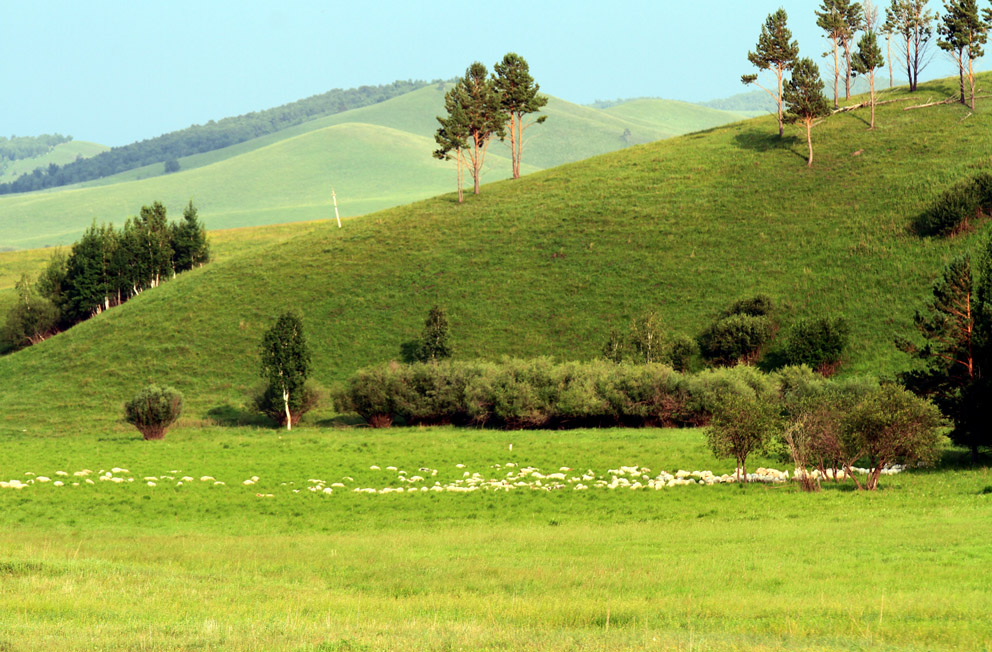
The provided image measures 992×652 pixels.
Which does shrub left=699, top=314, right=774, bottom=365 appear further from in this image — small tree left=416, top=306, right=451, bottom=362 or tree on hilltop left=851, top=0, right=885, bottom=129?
tree on hilltop left=851, top=0, right=885, bottom=129

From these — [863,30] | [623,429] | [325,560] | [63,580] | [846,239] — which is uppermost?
[863,30]

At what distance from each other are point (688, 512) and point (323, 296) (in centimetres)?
6250

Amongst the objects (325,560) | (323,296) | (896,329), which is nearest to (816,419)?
(325,560)

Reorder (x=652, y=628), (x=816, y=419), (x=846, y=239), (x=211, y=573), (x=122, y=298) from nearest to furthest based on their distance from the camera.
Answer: (x=652, y=628) → (x=211, y=573) → (x=816, y=419) → (x=846, y=239) → (x=122, y=298)

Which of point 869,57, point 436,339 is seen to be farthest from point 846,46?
point 436,339

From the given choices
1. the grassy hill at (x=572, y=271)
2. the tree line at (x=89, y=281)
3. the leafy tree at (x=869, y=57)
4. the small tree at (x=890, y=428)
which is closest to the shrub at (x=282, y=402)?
the grassy hill at (x=572, y=271)

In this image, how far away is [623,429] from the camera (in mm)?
57188

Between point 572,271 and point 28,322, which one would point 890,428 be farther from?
point 28,322

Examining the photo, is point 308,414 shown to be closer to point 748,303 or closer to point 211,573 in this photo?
point 748,303

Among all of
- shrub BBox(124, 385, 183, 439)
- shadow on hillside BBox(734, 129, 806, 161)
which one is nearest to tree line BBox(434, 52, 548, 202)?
shadow on hillside BBox(734, 129, 806, 161)

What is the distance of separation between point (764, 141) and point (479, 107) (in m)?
35.9

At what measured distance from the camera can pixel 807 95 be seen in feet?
320

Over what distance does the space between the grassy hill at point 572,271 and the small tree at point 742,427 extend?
29.0 metres

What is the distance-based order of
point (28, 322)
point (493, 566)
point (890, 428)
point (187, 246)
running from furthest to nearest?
1. point (187, 246)
2. point (28, 322)
3. point (890, 428)
4. point (493, 566)
